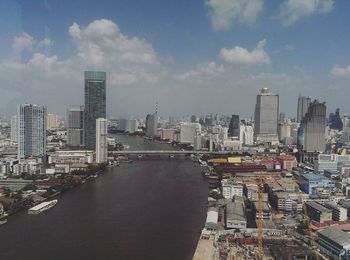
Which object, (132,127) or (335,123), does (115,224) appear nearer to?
(335,123)

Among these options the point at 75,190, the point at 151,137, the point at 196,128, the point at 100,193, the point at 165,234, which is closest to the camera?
the point at 165,234

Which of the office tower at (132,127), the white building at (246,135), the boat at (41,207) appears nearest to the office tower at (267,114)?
the white building at (246,135)

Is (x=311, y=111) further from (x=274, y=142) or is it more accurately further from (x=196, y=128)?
(x=196, y=128)

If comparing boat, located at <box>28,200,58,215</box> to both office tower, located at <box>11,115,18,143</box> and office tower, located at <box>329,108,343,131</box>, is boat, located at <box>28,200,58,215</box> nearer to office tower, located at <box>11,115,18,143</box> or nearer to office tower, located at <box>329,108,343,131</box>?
office tower, located at <box>11,115,18,143</box>

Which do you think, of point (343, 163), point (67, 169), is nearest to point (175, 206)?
point (67, 169)

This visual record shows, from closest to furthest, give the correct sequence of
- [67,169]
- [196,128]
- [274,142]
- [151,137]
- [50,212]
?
[50,212], [67,169], [274,142], [196,128], [151,137]

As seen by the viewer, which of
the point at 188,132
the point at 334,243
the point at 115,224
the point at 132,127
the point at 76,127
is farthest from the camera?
the point at 132,127

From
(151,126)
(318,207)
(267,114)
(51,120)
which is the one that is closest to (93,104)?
→ (51,120)

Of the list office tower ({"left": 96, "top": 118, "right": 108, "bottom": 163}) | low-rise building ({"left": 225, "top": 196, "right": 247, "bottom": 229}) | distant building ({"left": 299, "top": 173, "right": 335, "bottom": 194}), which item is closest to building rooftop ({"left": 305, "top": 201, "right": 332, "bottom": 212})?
low-rise building ({"left": 225, "top": 196, "right": 247, "bottom": 229})
